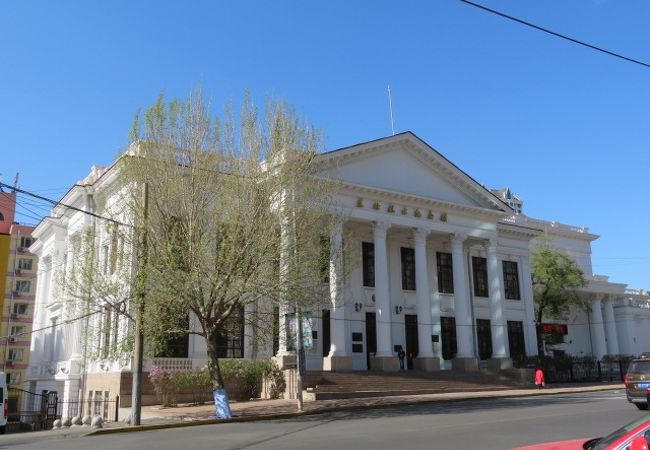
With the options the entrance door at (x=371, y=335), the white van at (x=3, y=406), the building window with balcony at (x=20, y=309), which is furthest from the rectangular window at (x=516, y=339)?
the building window with balcony at (x=20, y=309)

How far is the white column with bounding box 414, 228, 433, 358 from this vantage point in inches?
1361

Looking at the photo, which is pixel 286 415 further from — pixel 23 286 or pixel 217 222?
pixel 23 286

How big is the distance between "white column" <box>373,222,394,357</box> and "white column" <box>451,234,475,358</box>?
17.1 ft

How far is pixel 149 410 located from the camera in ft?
74.2

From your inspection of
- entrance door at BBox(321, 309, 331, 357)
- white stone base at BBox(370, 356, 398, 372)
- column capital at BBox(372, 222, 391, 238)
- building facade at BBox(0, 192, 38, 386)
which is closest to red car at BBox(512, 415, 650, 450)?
white stone base at BBox(370, 356, 398, 372)

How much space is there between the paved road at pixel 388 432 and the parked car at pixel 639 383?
24.2 inches

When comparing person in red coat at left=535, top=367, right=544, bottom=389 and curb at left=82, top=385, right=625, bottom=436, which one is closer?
curb at left=82, top=385, right=625, bottom=436

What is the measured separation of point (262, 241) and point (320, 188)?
3.51 meters

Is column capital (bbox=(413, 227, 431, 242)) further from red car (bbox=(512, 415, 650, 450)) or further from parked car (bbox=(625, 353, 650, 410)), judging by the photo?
red car (bbox=(512, 415, 650, 450))

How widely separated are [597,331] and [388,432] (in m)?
44.9

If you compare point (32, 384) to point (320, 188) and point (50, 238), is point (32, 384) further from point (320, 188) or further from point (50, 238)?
point (320, 188)

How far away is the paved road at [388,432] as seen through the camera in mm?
12203

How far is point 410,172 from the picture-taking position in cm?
3669

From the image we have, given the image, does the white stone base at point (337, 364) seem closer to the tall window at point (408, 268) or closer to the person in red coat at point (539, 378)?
the tall window at point (408, 268)
